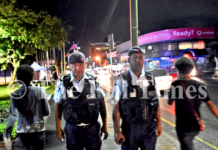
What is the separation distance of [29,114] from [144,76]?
1679 mm

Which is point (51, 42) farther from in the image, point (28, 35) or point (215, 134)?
point (215, 134)

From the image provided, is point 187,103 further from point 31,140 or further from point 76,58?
point 31,140

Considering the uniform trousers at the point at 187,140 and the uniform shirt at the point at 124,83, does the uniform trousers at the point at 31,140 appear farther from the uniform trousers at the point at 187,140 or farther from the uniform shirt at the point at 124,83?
the uniform trousers at the point at 187,140

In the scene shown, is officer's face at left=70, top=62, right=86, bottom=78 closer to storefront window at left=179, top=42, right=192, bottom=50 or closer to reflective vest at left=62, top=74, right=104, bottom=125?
reflective vest at left=62, top=74, right=104, bottom=125

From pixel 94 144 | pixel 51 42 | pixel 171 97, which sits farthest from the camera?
pixel 51 42

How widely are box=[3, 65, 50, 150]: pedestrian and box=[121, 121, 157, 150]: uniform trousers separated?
Result: 3.97 feet

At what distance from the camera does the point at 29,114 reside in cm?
261

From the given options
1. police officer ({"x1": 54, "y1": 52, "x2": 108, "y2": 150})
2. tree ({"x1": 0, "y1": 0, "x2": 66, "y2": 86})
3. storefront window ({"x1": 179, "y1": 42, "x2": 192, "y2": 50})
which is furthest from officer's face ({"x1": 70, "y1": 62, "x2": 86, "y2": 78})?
storefront window ({"x1": 179, "y1": 42, "x2": 192, "y2": 50})

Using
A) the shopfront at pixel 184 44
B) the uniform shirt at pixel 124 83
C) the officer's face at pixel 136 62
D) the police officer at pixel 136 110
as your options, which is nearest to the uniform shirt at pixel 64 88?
the uniform shirt at pixel 124 83

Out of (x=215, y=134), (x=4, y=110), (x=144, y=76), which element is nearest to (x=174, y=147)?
(x=215, y=134)

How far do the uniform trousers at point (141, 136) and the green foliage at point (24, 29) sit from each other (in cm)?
642

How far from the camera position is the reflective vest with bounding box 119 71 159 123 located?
2.50 metres

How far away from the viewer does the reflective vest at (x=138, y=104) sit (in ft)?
8.21

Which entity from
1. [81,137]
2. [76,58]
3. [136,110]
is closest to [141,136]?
[136,110]
